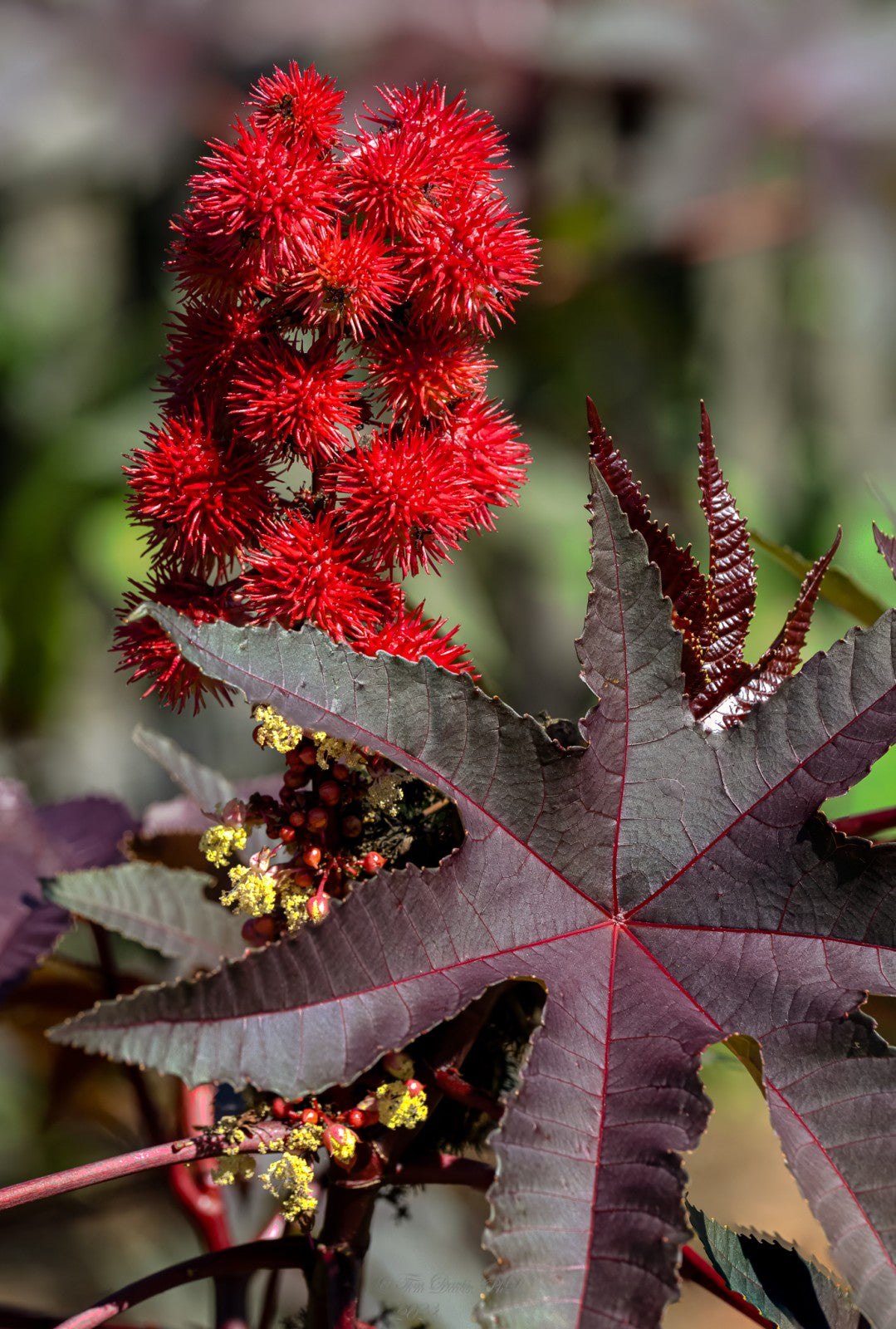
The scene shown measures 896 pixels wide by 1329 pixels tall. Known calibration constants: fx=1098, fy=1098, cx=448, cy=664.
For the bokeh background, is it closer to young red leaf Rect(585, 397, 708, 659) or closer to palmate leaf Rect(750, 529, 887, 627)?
palmate leaf Rect(750, 529, 887, 627)

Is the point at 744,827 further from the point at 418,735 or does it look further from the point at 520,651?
the point at 520,651

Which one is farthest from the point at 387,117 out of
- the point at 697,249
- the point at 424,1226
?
the point at 697,249

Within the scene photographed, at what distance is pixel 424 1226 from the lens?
2.84 feet

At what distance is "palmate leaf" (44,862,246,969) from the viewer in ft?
1.43

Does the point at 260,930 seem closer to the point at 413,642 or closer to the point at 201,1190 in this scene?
the point at 413,642

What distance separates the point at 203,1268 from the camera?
0.38m

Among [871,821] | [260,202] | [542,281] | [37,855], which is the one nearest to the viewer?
[260,202]

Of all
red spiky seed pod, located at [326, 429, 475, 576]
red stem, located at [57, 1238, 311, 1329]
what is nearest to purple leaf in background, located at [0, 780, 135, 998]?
red stem, located at [57, 1238, 311, 1329]

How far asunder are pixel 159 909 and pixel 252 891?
0.51ft

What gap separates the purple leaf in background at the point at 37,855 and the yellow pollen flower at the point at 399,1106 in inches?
9.2

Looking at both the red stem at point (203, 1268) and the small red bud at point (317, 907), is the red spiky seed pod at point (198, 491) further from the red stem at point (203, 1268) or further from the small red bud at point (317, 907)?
the red stem at point (203, 1268)

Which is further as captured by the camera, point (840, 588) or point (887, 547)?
point (840, 588)

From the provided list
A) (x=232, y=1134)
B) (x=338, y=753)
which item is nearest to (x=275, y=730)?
(x=338, y=753)

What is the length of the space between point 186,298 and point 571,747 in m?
0.20
